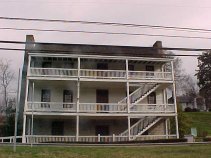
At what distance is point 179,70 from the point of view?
70250 millimetres

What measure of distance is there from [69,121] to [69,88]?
312 cm

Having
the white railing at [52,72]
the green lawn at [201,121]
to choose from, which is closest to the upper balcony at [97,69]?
the white railing at [52,72]

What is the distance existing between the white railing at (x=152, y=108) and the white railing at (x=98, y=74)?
256cm

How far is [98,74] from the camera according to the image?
32781mm

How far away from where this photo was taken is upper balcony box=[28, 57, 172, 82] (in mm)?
32000

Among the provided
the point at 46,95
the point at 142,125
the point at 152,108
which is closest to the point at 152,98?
the point at 152,108

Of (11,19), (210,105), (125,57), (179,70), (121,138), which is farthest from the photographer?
(210,105)

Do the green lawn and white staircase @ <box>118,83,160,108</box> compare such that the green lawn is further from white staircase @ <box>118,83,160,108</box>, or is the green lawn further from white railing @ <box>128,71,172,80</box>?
white railing @ <box>128,71,172,80</box>

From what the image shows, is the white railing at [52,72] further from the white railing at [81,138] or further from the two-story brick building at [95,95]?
the white railing at [81,138]

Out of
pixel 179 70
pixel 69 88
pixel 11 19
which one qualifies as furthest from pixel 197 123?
pixel 11 19

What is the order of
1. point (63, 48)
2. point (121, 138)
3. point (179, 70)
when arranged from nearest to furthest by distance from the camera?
point (121, 138) → point (63, 48) → point (179, 70)

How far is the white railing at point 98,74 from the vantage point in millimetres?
32031

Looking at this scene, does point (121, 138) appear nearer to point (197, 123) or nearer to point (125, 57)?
point (125, 57)

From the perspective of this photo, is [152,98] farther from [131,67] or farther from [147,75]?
[131,67]
